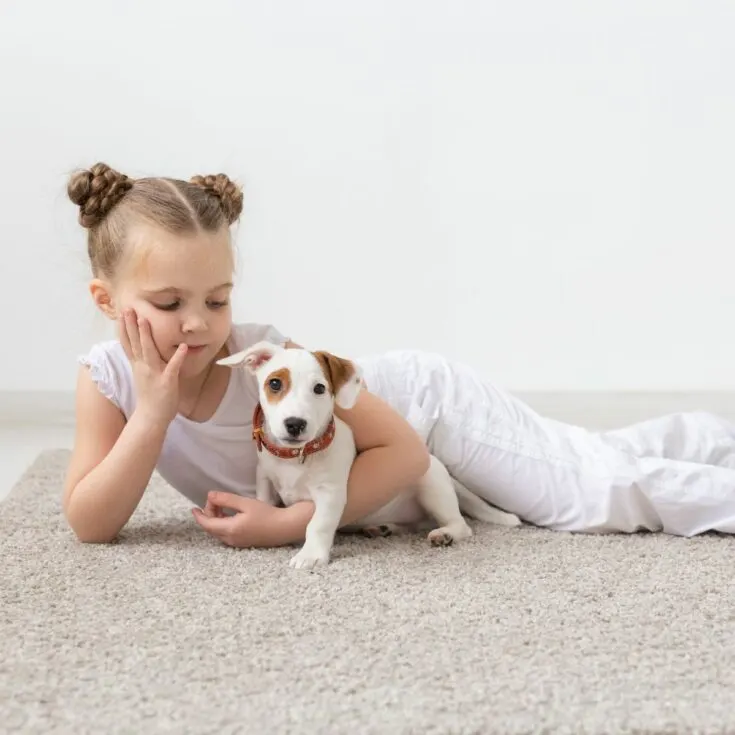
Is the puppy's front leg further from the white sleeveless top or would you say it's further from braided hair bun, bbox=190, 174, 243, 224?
braided hair bun, bbox=190, 174, 243, 224

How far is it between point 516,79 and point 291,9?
0.62m

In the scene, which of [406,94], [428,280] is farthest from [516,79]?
[428,280]

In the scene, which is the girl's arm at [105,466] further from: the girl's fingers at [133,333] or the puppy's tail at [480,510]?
the puppy's tail at [480,510]

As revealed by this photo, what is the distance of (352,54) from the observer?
2.82 metres

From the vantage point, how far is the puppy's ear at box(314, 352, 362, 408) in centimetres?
136

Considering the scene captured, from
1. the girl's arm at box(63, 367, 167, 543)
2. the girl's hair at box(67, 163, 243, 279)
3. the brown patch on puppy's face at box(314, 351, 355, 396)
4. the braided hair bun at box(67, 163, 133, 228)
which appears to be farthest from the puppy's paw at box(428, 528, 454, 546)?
the braided hair bun at box(67, 163, 133, 228)

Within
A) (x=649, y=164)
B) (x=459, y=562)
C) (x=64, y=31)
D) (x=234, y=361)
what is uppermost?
(x=64, y=31)

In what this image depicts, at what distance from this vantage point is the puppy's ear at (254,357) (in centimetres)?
137

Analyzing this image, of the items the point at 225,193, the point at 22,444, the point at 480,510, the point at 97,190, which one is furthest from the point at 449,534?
the point at 22,444

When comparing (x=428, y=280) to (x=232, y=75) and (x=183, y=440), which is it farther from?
(x=183, y=440)

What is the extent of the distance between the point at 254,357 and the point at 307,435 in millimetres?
141

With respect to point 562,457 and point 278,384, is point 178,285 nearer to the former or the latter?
point 278,384

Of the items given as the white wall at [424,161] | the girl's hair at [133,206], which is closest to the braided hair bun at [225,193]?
the girl's hair at [133,206]

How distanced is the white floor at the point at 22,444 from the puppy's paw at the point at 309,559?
0.81 meters
